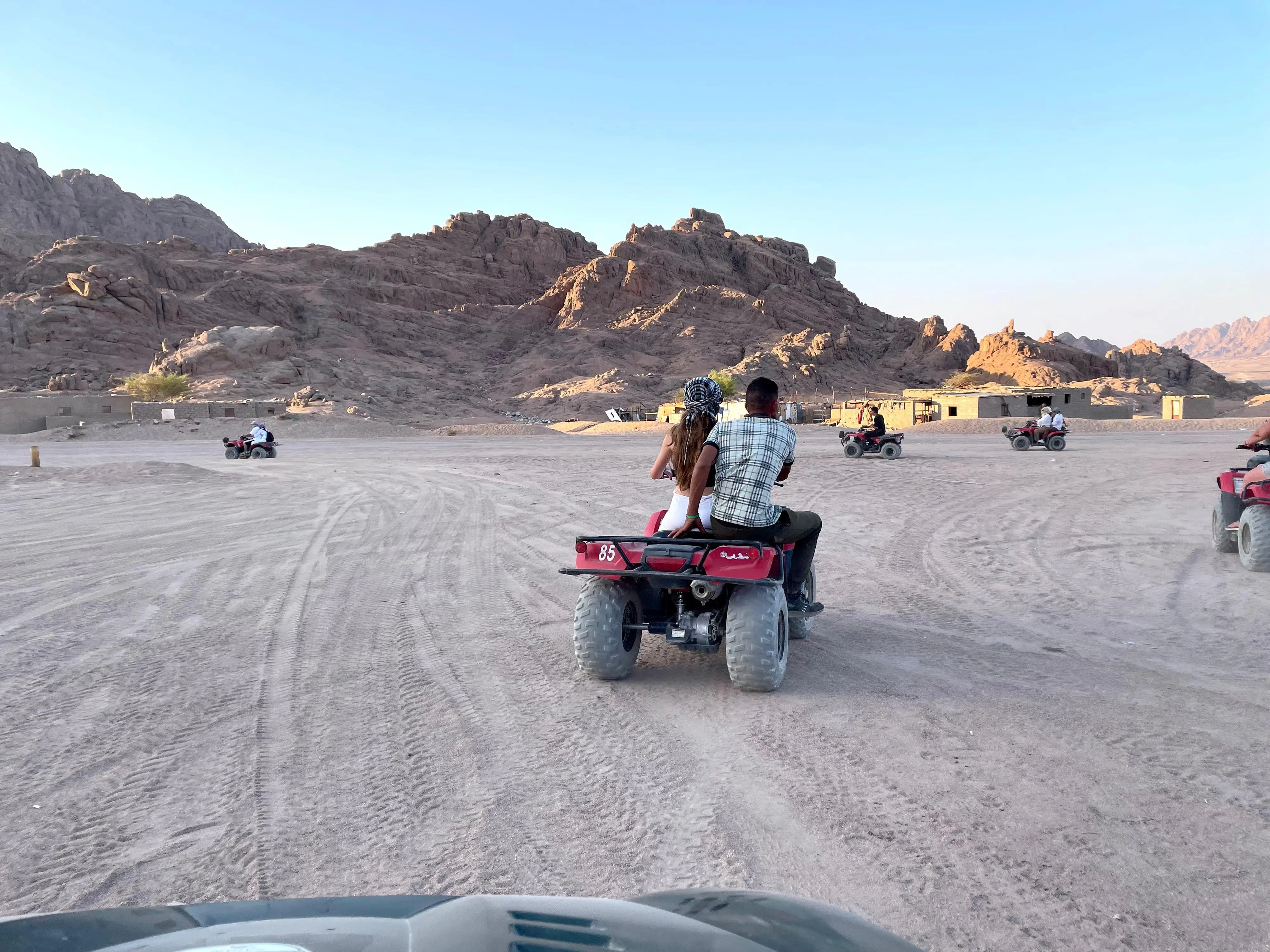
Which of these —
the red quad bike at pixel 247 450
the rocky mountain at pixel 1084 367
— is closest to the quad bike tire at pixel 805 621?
the red quad bike at pixel 247 450

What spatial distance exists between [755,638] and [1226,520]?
7594 mm

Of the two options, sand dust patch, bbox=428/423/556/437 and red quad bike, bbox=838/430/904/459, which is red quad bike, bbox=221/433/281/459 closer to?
red quad bike, bbox=838/430/904/459

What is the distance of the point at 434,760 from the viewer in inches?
173

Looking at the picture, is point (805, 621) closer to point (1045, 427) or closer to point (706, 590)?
point (706, 590)

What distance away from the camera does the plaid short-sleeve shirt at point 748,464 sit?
5.61 m

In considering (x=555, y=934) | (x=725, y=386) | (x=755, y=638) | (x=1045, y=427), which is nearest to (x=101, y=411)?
(x=725, y=386)

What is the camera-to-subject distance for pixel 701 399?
575cm

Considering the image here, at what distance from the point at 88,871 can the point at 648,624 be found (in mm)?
3280

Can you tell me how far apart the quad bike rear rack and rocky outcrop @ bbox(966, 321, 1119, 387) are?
92384 mm

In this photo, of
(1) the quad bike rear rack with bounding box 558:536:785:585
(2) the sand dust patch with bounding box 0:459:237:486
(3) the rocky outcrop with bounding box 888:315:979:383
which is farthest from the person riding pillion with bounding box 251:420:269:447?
(3) the rocky outcrop with bounding box 888:315:979:383

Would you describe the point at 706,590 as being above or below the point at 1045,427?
below

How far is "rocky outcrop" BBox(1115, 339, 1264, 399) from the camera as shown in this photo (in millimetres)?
96250

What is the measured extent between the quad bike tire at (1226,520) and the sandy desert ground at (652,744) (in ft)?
1.22

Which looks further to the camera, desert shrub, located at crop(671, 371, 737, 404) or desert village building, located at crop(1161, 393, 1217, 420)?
desert shrub, located at crop(671, 371, 737, 404)
